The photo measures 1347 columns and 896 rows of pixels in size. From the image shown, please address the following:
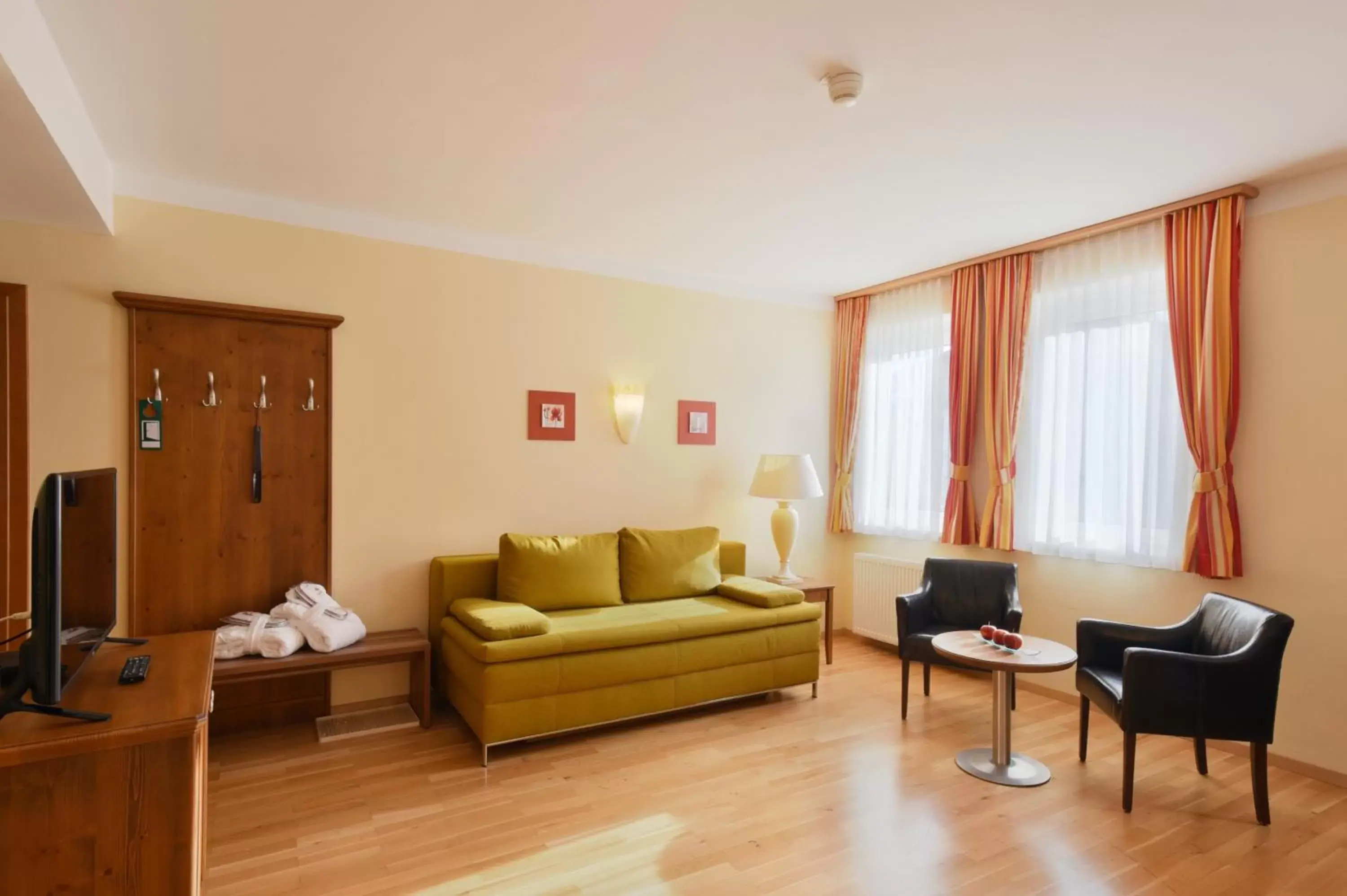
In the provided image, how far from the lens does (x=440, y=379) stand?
162 inches

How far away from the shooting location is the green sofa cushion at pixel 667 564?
171 inches

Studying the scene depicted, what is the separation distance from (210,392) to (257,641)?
4.16 ft

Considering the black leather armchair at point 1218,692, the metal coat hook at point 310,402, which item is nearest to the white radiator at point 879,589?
the black leather armchair at point 1218,692

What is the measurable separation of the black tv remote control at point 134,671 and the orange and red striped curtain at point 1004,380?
4303 mm

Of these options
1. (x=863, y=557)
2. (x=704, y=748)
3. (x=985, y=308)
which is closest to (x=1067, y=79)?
(x=985, y=308)

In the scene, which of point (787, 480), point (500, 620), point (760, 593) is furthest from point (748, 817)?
point (787, 480)

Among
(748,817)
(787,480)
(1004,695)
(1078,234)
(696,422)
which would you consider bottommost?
(748,817)

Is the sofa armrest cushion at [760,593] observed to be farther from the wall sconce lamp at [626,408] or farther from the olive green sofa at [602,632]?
the wall sconce lamp at [626,408]

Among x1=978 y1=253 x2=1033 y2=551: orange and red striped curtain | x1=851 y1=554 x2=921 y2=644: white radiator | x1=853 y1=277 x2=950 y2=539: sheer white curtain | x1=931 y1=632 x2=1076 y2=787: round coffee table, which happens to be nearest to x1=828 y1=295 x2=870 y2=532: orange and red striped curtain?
x1=853 y1=277 x2=950 y2=539: sheer white curtain

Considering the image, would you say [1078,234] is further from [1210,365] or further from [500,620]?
[500,620]

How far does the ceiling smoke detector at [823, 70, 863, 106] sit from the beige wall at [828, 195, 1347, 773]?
7.97 feet

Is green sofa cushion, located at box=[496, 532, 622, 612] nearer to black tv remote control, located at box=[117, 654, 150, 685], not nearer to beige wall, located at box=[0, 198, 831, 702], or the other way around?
beige wall, located at box=[0, 198, 831, 702]

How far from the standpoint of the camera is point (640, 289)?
484cm

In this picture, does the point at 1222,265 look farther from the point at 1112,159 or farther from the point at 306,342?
the point at 306,342
